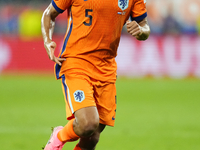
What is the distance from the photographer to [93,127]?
3.63m

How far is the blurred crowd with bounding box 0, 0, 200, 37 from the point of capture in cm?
1415

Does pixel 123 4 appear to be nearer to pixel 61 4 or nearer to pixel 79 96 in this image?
pixel 61 4

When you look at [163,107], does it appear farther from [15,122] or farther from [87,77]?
[87,77]

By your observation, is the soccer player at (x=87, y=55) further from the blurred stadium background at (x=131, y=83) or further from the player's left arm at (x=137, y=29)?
the blurred stadium background at (x=131, y=83)

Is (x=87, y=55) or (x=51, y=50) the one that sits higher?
(x=51, y=50)

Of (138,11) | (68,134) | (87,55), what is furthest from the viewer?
(138,11)

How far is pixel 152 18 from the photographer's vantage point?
14.4 meters

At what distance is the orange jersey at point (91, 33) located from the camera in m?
3.87

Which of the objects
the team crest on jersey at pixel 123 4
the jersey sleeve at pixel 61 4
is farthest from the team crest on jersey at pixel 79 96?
the team crest on jersey at pixel 123 4

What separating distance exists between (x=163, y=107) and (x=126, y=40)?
5060 mm

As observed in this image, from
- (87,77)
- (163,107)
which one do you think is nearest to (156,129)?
(163,107)

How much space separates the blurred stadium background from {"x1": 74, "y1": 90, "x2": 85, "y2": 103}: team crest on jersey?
172cm

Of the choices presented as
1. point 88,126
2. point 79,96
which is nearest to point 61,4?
point 79,96

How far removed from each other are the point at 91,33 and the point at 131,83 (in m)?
8.55
